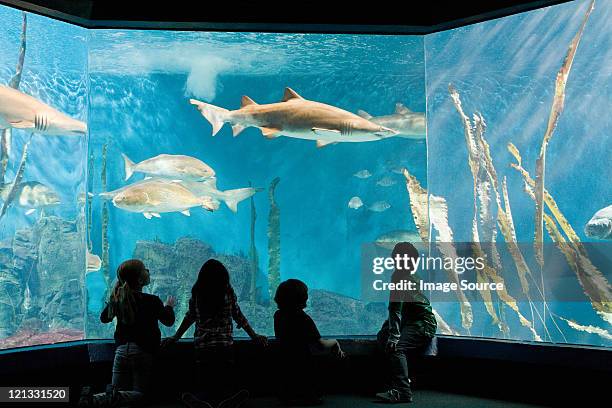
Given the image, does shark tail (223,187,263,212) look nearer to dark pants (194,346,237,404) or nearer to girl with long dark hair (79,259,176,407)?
girl with long dark hair (79,259,176,407)

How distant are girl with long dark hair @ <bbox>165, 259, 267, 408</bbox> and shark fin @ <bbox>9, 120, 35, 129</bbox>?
2.37 metres

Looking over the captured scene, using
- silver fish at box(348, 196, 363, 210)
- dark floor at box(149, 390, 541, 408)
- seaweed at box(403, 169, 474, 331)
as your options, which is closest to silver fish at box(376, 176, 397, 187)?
silver fish at box(348, 196, 363, 210)

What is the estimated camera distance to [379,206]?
298 inches

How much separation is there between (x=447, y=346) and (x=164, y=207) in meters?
3.19

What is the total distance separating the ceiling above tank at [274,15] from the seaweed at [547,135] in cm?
87

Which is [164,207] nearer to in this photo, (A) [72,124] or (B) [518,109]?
(A) [72,124]

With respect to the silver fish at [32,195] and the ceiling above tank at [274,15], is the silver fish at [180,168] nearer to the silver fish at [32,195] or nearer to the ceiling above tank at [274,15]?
the silver fish at [32,195]

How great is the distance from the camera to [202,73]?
7.54 m

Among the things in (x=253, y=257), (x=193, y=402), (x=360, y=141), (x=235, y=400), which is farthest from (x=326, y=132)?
(x=253, y=257)

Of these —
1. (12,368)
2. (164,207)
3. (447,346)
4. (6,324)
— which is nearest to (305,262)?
(164,207)

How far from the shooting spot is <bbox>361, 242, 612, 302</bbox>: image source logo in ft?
17.6

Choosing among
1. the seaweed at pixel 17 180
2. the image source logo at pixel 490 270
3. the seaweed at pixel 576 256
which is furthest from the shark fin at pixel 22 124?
the seaweed at pixel 576 256

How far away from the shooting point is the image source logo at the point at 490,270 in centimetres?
536

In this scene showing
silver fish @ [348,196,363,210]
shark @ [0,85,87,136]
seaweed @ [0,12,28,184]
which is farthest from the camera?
silver fish @ [348,196,363,210]
